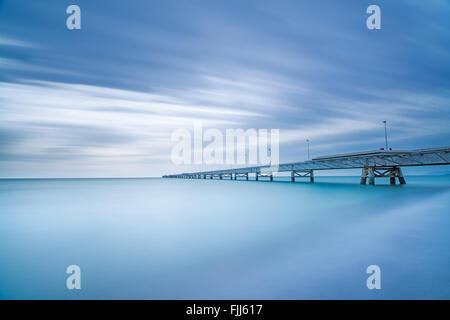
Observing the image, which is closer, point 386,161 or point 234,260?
point 234,260

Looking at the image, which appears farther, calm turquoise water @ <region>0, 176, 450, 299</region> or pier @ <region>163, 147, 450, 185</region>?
pier @ <region>163, 147, 450, 185</region>

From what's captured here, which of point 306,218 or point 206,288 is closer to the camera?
point 206,288

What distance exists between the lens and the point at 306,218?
360 inches

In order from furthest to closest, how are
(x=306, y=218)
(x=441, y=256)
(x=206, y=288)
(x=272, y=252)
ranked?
(x=306, y=218)
(x=272, y=252)
(x=441, y=256)
(x=206, y=288)

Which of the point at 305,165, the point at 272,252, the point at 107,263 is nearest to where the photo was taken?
the point at 107,263

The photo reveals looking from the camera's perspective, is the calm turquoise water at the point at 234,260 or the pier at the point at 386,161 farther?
the pier at the point at 386,161

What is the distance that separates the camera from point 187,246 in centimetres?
566

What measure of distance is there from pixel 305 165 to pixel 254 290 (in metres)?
42.7

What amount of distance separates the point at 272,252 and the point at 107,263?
3.65 m

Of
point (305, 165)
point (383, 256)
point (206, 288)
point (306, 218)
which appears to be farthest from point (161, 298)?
point (305, 165)

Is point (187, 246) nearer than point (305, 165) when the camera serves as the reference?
Yes
